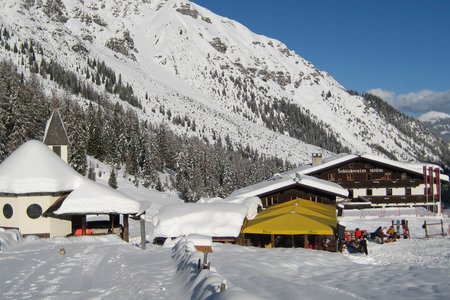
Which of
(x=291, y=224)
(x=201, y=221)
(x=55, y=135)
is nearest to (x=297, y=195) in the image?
(x=201, y=221)

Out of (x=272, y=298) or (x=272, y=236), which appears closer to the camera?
(x=272, y=298)

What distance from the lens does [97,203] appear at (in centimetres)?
2852

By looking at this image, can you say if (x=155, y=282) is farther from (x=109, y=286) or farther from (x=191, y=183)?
(x=191, y=183)

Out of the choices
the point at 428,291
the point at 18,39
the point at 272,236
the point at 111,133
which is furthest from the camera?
the point at 18,39

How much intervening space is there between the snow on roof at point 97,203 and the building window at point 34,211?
1544 mm

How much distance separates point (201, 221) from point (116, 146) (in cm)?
7153

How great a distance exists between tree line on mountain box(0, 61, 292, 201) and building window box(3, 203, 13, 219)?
37.4 m

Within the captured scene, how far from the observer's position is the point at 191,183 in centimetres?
9469

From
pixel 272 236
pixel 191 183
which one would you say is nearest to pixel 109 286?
pixel 272 236

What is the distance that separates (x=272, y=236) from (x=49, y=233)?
12.3 metres

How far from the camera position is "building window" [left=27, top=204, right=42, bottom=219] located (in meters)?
29.1

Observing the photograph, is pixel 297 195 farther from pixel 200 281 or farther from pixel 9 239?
pixel 200 281

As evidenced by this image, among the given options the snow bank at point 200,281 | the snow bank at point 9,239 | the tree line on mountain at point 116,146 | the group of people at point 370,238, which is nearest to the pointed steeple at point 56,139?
the snow bank at point 9,239

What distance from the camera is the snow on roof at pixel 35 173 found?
1139 inches
